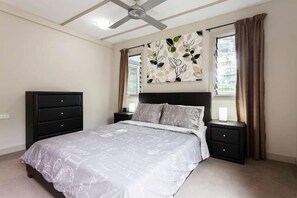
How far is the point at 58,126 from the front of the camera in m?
3.34

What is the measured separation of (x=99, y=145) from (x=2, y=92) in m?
2.43

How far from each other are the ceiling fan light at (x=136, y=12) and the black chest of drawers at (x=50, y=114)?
218cm

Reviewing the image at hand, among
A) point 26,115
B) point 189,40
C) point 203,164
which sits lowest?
point 203,164

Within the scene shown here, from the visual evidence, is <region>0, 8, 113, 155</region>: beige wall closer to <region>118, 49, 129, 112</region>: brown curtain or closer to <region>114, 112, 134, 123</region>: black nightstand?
<region>118, 49, 129, 112</region>: brown curtain

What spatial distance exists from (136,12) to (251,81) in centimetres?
224

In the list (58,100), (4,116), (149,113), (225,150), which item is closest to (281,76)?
(225,150)

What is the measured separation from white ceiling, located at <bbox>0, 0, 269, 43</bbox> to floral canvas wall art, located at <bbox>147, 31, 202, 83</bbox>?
15.2 inches

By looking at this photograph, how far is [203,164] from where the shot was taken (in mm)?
2613

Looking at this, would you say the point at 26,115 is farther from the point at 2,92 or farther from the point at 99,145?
the point at 99,145

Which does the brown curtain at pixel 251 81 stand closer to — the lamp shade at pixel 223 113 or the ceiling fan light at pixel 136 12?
the lamp shade at pixel 223 113

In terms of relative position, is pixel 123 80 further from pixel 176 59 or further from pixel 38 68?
pixel 38 68

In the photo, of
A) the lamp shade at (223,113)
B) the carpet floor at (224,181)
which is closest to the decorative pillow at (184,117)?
the lamp shade at (223,113)

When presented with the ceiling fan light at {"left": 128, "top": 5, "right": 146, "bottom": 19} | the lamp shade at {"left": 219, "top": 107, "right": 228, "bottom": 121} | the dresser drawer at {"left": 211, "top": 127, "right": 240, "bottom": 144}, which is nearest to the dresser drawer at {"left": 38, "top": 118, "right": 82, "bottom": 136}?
the ceiling fan light at {"left": 128, "top": 5, "right": 146, "bottom": 19}

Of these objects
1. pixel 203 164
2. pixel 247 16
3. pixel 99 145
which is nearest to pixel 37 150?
pixel 99 145
